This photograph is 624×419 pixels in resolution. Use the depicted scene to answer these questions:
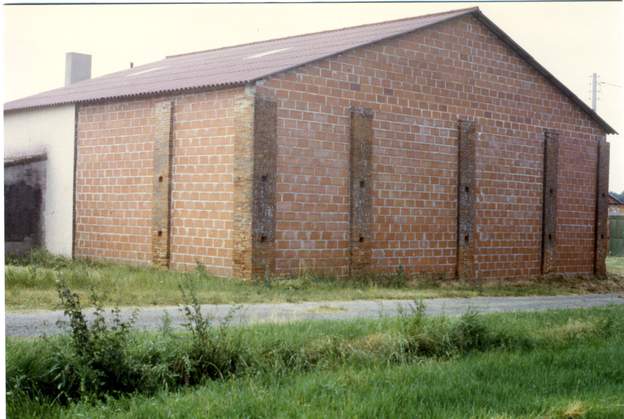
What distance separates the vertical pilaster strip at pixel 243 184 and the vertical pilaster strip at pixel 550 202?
10206mm

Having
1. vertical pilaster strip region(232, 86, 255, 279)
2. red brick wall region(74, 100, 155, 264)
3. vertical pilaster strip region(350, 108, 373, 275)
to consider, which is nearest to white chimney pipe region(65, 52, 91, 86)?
red brick wall region(74, 100, 155, 264)

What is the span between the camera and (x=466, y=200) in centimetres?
2200

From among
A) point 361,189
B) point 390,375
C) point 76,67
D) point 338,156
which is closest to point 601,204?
point 361,189

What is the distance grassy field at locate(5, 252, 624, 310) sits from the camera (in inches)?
551

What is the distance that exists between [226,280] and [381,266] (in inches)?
166

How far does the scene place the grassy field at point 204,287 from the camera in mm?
14000

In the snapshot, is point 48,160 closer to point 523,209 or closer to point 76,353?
point 523,209

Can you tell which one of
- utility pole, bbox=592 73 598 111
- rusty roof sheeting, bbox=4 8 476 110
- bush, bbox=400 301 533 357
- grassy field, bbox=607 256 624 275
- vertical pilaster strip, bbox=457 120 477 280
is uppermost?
rusty roof sheeting, bbox=4 8 476 110

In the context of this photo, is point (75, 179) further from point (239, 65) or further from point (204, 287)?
point (204, 287)

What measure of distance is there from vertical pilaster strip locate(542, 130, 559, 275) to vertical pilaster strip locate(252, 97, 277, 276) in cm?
966

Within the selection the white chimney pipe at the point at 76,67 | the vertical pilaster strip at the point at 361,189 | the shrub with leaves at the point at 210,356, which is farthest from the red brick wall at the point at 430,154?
the white chimney pipe at the point at 76,67

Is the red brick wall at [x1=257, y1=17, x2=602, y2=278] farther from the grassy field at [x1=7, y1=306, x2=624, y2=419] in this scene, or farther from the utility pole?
the grassy field at [x1=7, y1=306, x2=624, y2=419]

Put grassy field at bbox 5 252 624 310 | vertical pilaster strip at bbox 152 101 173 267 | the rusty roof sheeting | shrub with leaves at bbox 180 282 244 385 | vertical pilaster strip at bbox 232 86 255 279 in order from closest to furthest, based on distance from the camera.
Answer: shrub with leaves at bbox 180 282 244 385 < grassy field at bbox 5 252 624 310 < vertical pilaster strip at bbox 232 86 255 279 < the rusty roof sheeting < vertical pilaster strip at bbox 152 101 173 267

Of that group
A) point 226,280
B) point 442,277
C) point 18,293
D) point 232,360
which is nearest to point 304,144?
point 226,280
